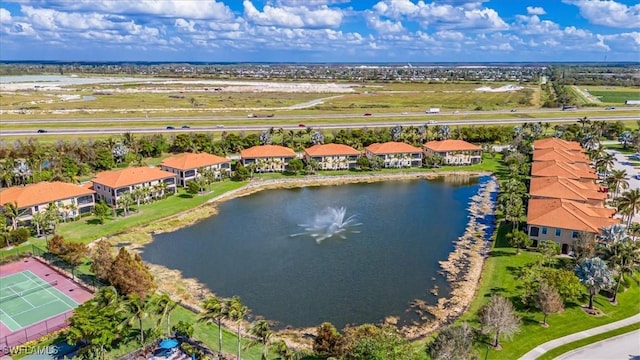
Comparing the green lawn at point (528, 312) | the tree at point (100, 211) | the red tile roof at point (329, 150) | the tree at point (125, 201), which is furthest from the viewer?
the red tile roof at point (329, 150)

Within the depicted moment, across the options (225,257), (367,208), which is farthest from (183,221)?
(367,208)

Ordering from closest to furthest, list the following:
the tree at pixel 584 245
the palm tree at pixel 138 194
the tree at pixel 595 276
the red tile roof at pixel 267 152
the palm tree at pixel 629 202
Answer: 1. the tree at pixel 595 276
2. the tree at pixel 584 245
3. the palm tree at pixel 629 202
4. the palm tree at pixel 138 194
5. the red tile roof at pixel 267 152

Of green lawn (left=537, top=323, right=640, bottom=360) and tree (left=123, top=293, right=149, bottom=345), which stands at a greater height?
tree (left=123, top=293, right=149, bottom=345)

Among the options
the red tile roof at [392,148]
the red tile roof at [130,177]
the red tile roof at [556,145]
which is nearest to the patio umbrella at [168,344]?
the red tile roof at [130,177]

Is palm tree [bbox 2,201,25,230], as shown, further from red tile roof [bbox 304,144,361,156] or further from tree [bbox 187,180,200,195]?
red tile roof [bbox 304,144,361,156]

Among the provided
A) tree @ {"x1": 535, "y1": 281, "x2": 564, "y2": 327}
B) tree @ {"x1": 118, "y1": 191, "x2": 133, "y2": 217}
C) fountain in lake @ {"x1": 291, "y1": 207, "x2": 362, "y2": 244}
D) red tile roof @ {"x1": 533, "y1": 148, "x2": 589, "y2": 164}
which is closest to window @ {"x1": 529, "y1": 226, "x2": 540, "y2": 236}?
tree @ {"x1": 535, "y1": 281, "x2": 564, "y2": 327}

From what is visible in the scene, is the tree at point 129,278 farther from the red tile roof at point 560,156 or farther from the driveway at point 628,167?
the driveway at point 628,167

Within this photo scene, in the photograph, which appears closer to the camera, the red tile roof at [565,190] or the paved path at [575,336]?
the paved path at [575,336]
